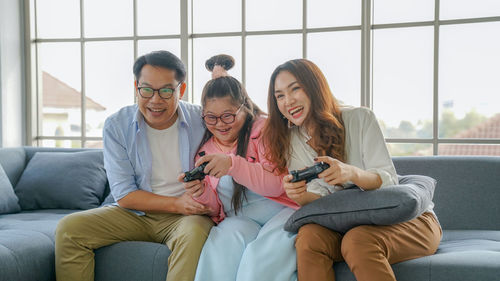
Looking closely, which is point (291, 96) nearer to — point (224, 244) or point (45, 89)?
point (224, 244)

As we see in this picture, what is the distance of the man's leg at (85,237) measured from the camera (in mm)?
2059

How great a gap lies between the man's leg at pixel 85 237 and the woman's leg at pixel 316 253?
2.64ft

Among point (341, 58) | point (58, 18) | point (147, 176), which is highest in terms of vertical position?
point (58, 18)

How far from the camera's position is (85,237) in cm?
209

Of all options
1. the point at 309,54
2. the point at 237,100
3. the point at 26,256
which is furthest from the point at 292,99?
the point at 309,54

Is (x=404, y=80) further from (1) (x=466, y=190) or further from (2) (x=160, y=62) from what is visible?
(2) (x=160, y=62)

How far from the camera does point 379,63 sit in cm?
350


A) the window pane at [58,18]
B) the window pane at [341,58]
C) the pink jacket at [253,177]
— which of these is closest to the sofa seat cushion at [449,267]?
the pink jacket at [253,177]

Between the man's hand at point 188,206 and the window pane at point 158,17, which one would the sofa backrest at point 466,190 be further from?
the window pane at point 158,17

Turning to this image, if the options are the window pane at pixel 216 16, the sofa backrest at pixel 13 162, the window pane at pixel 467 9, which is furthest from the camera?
the window pane at pixel 216 16

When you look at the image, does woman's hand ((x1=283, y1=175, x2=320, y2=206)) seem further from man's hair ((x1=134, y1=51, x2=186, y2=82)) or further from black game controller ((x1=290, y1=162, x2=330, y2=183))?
man's hair ((x1=134, y1=51, x2=186, y2=82))

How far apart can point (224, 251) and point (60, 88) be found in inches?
117

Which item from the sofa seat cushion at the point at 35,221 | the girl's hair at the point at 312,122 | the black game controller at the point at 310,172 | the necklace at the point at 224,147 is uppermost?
the girl's hair at the point at 312,122

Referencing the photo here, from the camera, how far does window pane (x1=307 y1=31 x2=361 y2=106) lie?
3.54m
